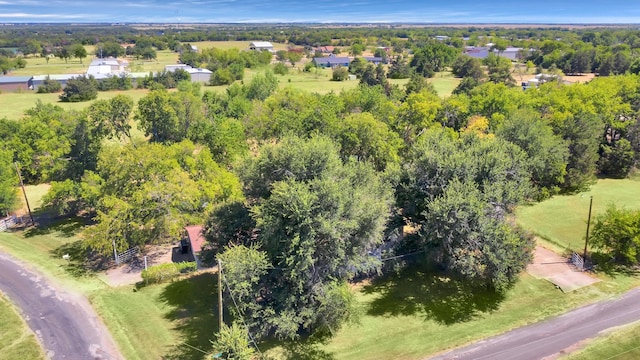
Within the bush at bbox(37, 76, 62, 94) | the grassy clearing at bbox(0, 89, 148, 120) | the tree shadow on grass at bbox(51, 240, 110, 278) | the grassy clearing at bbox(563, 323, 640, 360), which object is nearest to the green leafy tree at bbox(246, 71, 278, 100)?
the grassy clearing at bbox(0, 89, 148, 120)

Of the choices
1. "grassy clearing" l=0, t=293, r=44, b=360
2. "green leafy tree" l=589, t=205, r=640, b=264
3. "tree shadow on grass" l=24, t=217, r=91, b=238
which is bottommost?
"grassy clearing" l=0, t=293, r=44, b=360

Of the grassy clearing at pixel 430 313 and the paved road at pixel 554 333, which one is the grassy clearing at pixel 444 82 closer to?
the grassy clearing at pixel 430 313

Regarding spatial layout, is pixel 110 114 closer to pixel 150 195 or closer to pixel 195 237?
pixel 150 195

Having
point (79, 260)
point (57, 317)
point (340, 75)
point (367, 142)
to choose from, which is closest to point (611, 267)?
point (367, 142)

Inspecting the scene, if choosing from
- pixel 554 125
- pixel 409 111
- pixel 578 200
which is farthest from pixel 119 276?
pixel 554 125

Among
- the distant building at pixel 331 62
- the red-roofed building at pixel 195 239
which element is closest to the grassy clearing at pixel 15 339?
the red-roofed building at pixel 195 239

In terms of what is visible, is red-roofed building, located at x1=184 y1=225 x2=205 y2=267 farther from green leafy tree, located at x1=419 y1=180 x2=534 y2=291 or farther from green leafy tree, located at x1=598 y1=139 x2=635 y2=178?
green leafy tree, located at x1=598 y1=139 x2=635 y2=178
